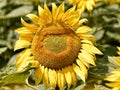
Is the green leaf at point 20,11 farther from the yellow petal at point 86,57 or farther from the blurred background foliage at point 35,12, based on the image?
the yellow petal at point 86,57

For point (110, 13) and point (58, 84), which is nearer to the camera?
point (58, 84)

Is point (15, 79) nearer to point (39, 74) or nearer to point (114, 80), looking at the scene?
point (39, 74)

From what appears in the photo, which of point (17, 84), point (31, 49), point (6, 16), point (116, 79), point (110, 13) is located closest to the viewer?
point (116, 79)

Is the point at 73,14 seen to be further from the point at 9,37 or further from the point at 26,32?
the point at 9,37

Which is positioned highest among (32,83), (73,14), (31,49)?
(73,14)

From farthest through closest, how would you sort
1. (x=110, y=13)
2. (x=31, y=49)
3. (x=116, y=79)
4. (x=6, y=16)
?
1. (x=110, y=13)
2. (x=6, y=16)
3. (x=31, y=49)
4. (x=116, y=79)

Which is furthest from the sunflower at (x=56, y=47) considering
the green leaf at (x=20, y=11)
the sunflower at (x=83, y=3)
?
the green leaf at (x=20, y=11)

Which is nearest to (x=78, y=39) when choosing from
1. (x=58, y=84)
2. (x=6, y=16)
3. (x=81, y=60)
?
(x=81, y=60)
